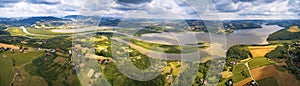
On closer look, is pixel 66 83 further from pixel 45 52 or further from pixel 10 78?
pixel 45 52

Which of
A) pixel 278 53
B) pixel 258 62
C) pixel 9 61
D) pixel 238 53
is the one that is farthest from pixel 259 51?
pixel 9 61

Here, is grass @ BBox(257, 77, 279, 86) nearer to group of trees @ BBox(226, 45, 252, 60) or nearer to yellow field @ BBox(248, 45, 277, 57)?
group of trees @ BBox(226, 45, 252, 60)

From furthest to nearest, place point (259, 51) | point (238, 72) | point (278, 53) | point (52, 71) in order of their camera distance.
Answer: point (259, 51), point (278, 53), point (238, 72), point (52, 71)

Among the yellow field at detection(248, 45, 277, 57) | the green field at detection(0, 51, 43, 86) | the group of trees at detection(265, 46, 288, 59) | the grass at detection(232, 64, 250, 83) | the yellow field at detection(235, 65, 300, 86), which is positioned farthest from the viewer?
the yellow field at detection(248, 45, 277, 57)

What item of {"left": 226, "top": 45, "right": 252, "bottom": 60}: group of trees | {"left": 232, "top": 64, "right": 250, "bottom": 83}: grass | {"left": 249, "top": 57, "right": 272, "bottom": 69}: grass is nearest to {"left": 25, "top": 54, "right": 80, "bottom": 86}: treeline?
{"left": 232, "top": 64, "right": 250, "bottom": 83}: grass

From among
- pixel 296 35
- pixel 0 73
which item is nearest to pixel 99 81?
pixel 0 73

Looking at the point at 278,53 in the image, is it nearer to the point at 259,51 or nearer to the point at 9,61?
the point at 259,51

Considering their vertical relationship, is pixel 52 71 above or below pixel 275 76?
above
